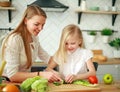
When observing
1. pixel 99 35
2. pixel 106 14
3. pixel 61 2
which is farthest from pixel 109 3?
pixel 61 2

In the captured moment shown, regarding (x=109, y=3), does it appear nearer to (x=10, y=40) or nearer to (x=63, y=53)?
(x=63, y=53)

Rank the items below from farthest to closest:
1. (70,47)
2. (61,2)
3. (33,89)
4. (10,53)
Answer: (61,2) → (70,47) → (10,53) → (33,89)

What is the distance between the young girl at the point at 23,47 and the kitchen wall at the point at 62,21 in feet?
6.53

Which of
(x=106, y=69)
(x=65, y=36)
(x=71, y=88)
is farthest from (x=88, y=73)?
(x=106, y=69)

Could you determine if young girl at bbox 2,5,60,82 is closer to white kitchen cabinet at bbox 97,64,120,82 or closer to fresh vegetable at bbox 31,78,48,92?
fresh vegetable at bbox 31,78,48,92

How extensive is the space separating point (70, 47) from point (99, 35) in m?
2.17

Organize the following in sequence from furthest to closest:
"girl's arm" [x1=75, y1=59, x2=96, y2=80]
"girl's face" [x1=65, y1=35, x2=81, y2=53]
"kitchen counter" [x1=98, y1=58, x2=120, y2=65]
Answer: "kitchen counter" [x1=98, y1=58, x2=120, y2=65]
"girl's face" [x1=65, y1=35, x2=81, y2=53]
"girl's arm" [x1=75, y1=59, x2=96, y2=80]

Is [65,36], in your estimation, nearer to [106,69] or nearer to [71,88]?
[71,88]

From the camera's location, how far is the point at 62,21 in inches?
158

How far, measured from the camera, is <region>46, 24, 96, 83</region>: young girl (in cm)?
209

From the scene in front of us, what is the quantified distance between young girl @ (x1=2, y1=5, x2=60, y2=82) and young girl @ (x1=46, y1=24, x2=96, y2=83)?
31cm

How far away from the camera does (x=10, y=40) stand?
5.84 ft

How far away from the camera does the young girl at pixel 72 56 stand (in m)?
2.09

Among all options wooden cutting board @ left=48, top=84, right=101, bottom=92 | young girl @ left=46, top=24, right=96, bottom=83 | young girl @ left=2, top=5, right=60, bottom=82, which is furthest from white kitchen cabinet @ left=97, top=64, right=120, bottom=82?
wooden cutting board @ left=48, top=84, right=101, bottom=92
